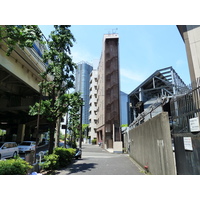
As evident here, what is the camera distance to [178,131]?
501 centimetres

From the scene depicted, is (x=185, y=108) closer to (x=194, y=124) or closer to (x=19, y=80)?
(x=194, y=124)

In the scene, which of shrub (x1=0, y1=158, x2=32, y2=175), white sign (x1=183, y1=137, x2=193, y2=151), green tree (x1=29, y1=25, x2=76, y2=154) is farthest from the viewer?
green tree (x1=29, y1=25, x2=76, y2=154)

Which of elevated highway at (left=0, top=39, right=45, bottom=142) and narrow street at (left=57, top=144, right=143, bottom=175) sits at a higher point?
elevated highway at (left=0, top=39, right=45, bottom=142)

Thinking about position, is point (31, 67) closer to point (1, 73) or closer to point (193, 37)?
point (1, 73)

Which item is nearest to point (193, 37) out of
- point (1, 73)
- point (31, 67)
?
point (31, 67)

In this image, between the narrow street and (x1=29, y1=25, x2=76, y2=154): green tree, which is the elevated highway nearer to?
Answer: (x1=29, y1=25, x2=76, y2=154): green tree

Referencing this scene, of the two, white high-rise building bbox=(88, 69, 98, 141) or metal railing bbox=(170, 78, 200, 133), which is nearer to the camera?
metal railing bbox=(170, 78, 200, 133)

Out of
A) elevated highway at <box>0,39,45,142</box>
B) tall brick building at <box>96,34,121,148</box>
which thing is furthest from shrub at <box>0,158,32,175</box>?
tall brick building at <box>96,34,121,148</box>

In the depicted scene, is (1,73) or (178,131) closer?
(178,131)

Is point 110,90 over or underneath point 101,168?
over

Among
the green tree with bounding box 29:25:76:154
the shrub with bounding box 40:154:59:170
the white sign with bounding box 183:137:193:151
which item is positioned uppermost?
the green tree with bounding box 29:25:76:154

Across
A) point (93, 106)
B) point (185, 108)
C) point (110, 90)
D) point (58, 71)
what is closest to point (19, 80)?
point (58, 71)

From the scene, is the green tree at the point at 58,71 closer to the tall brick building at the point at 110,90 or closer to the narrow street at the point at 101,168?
the narrow street at the point at 101,168

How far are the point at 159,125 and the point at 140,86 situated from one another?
20.8 metres
